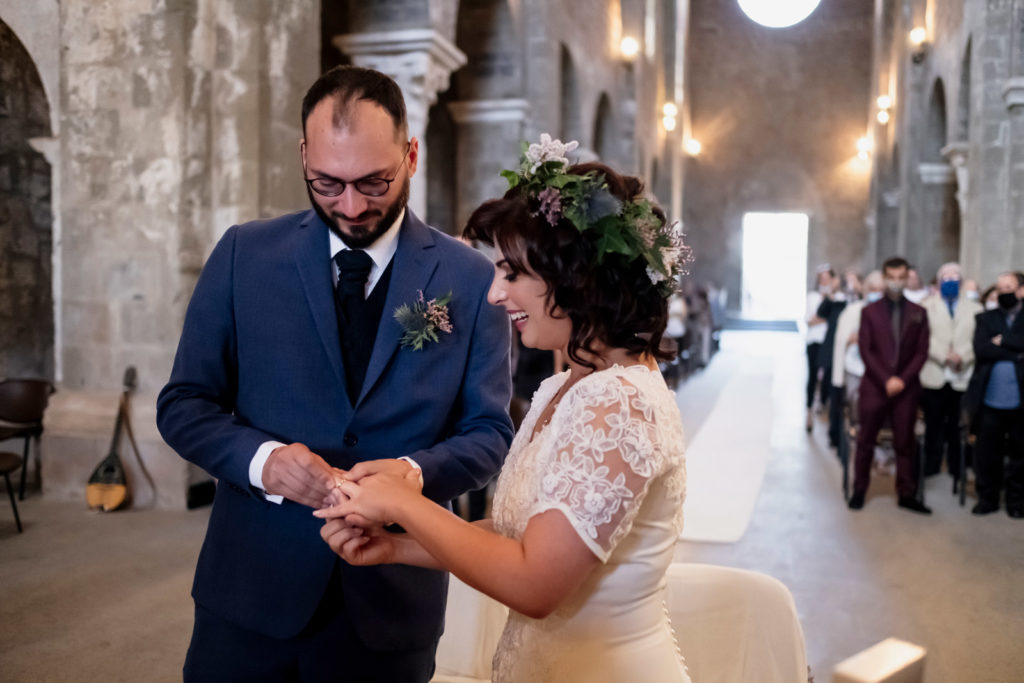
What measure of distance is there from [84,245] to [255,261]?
14.6 ft

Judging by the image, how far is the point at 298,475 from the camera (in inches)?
58.1

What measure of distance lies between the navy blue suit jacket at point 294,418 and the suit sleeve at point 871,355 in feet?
16.7

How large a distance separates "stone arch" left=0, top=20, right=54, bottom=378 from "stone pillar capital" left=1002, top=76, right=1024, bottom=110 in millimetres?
9713

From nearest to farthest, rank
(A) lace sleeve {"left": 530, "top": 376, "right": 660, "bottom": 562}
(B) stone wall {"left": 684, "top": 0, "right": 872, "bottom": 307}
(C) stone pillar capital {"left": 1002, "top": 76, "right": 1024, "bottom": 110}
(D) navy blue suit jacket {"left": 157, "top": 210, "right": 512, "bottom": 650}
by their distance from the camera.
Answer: (A) lace sleeve {"left": 530, "top": 376, "right": 660, "bottom": 562}, (D) navy blue suit jacket {"left": 157, "top": 210, "right": 512, "bottom": 650}, (C) stone pillar capital {"left": 1002, "top": 76, "right": 1024, "bottom": 110}, (B) stone wall {"left": 684, "top": 0, "right": 872, "bottom": 307}

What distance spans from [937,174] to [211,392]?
1757cm

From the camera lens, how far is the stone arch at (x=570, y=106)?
12820 mm

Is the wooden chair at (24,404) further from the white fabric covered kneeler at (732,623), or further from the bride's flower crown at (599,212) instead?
the bride's flower crown at (599,212)

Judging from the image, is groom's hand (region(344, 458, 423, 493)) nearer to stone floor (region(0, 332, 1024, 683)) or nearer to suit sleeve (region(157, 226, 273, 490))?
suit sleeve (region(157, 226, 273, 490))

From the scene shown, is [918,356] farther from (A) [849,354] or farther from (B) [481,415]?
(B) [481,415]

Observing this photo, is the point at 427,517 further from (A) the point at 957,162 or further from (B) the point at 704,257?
(B) the point at 704,257

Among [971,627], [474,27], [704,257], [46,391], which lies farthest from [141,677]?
[704,257]

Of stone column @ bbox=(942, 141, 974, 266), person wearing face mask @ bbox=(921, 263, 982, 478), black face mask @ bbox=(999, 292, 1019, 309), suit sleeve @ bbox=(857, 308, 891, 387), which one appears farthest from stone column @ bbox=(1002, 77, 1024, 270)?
suit sleeve @ bbox=(857, 308, 891, 387)

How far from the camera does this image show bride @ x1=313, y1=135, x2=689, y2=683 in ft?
4.54

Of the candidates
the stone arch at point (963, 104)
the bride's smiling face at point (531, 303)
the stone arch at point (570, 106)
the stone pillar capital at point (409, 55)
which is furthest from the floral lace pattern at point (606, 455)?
the stone arch at point (963, 104)
